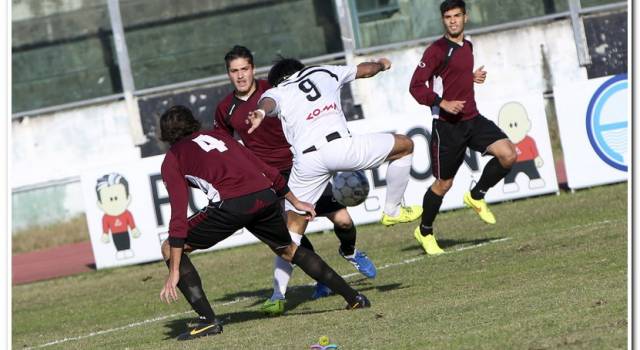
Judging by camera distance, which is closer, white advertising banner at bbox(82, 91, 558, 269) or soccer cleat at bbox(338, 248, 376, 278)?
soccer cleat at bbox(338, 248, 376, 278)

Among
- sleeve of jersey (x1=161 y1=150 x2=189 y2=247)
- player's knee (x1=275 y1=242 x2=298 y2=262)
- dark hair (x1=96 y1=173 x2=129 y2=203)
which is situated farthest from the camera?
dark hair (x1=96 y1=173 x2=129 y2=203)

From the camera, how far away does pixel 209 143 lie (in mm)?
9508

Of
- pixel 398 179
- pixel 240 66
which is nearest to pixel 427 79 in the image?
pixel 398 179

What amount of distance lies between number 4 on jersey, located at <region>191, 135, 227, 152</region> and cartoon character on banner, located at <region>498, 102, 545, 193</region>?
8.53 m

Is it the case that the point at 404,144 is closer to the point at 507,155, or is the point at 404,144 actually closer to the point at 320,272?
the point at 320,272

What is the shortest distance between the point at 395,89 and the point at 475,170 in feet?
22.5

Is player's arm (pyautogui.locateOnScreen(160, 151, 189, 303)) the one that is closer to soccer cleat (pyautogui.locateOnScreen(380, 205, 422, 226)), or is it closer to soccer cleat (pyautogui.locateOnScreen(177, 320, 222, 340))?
soccer cleat (pyautogui.locateOnScreen(177, 320, 222, 340))

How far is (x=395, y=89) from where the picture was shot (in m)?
24.0

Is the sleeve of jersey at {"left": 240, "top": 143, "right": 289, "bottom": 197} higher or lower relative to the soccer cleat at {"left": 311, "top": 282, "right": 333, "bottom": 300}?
higher

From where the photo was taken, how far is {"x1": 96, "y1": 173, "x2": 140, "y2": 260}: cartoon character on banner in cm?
1748

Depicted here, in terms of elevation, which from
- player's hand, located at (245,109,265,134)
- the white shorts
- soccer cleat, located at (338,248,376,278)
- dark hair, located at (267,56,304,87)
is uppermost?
dark hair, located at (267,56,304,87)

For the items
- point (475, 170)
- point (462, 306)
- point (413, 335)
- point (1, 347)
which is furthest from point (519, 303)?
point (475, 170)

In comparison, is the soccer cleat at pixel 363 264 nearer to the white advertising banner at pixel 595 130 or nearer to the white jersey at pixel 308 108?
the white jersey at pixel 308 108

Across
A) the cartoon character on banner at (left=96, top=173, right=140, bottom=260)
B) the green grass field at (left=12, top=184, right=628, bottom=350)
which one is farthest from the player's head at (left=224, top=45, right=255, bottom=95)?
the cartoon character on banner at (left=96, top=173, right=140, bottom=260)
